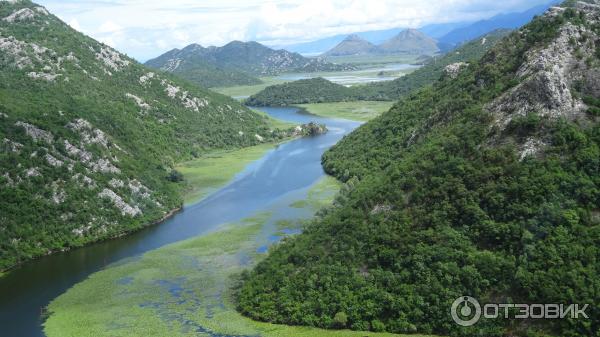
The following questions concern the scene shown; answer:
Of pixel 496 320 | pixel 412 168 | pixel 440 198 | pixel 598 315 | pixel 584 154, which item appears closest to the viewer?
pixel 598 315

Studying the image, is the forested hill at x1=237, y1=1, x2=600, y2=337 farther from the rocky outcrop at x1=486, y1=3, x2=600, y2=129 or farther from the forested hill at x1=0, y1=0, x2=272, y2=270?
the forested hill at x1=0, y1=0, x2=272, y2=270

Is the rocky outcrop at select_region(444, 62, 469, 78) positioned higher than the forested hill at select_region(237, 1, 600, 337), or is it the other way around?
the rocky outcrop at select_region(444, 62, 469, 78)

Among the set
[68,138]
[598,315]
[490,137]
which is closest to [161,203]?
[68,138]

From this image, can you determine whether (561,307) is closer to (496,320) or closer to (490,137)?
(496,320)

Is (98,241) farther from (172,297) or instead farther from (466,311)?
(466,311)

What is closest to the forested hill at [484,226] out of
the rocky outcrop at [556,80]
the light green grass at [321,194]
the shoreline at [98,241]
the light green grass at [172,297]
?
the rocky outcrop at [556,80]

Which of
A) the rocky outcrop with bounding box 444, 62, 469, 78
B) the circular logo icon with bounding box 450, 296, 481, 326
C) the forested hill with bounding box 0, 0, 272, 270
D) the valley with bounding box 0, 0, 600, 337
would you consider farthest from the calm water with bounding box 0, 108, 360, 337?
the circular logo icon with bounding box 450, 296, 481, 326

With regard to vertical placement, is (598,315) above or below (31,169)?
below
